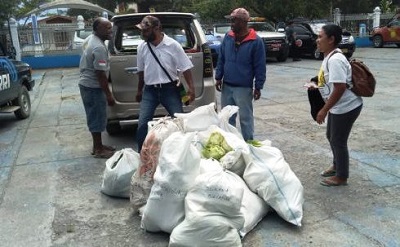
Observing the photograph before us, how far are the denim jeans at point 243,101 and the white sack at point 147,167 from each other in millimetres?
1242

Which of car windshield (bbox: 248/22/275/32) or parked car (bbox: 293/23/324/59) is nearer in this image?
parked car (bbox: 293/23/324/59)

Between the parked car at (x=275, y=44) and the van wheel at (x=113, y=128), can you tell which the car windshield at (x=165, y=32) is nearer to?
the van wheel at (x=113, y=128)

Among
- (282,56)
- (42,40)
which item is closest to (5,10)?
(42,40)

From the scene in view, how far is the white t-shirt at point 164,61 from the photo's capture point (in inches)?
188

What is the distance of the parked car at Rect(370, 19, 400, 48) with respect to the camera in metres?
21.5

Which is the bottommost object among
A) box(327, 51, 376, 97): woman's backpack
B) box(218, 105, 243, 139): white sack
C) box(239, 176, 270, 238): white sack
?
box(239, 176, 270, 238): white sack

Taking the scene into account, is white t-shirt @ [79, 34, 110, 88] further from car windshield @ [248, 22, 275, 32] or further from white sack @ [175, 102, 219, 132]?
car windshield @ [248, 22, 275, 32]

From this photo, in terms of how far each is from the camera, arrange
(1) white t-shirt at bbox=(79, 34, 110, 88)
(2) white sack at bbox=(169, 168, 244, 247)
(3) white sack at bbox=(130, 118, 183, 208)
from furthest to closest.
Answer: (1) white t-shirt at bbox=(79, 34, 110, 88)
(3) white sack at bbox=(130, 118, 183, 208)
(2) white sack at bbox=(169, 168, 244, 247)

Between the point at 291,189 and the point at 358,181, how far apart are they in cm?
113

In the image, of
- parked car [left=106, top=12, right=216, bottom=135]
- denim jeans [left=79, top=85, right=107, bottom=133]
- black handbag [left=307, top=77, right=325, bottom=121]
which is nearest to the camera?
black handbag [left=307, top=77, right=325, bottom=121]

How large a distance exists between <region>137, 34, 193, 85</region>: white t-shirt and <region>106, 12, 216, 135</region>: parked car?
3.16ft

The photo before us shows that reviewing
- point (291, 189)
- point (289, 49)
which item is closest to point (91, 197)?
point (291, 189)

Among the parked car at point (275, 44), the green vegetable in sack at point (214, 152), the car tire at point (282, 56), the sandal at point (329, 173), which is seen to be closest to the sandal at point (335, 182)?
the sandal at point (329, 173)

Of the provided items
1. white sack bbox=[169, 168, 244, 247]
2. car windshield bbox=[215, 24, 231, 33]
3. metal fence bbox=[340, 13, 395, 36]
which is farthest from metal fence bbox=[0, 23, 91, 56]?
white sack bbox=[169, 168, 244, 247]
